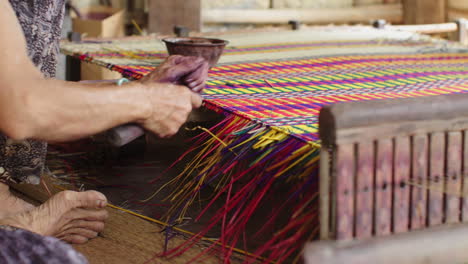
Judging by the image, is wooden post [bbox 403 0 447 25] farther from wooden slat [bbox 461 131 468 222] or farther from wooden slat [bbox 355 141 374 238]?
wooden slat [bbox 355 141 374 238]

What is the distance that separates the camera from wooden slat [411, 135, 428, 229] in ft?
4.99

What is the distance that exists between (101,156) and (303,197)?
1634 mm

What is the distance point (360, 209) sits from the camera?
4.88 ft

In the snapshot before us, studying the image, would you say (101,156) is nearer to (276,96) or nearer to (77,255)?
(276,96)

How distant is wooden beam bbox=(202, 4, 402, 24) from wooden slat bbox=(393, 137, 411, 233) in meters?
4.32

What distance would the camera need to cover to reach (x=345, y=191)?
1.46 m

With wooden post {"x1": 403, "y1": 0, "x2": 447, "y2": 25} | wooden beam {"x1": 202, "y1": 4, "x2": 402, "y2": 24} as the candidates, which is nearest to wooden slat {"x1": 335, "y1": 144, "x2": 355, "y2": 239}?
wooden beam {"x1": 202, "y1": 4, "x2": 402, "y2": 24}

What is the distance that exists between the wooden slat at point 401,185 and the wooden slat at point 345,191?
0.11 meters

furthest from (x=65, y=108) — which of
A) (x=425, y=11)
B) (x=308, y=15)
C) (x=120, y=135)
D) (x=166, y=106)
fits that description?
(x=425, y=11)

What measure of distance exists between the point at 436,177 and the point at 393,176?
112 millimetres

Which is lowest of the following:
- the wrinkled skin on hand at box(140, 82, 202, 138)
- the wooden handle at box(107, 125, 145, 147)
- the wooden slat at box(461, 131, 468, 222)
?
the wooden slat at box(461, 131, 468, 222)

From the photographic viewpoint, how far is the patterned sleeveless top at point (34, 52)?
2.07 m

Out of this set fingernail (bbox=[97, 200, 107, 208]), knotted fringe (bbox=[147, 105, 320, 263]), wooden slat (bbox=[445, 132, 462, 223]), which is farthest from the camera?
fingernail (bbox=[97, 200, 107, 208])

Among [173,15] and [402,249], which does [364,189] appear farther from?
[173,15]
